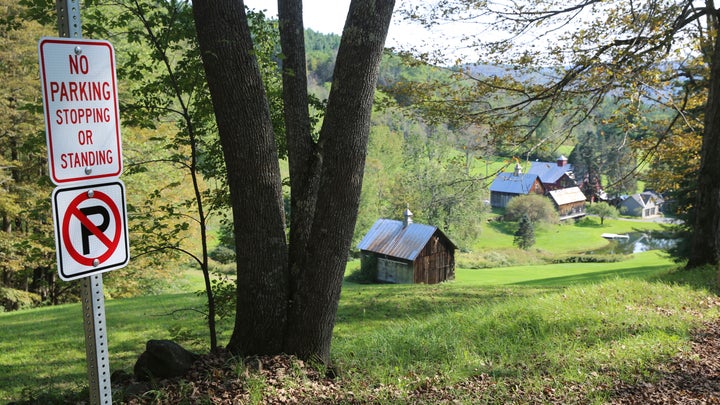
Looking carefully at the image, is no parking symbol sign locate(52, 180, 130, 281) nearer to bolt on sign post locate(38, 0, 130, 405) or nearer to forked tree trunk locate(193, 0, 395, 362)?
bolt on sign post locate(38, 0, 130, 405)

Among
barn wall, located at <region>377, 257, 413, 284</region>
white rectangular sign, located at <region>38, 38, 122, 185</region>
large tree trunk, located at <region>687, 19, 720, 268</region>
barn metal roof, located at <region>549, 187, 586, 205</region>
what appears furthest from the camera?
barn metal roof, located at <region>549, 187, 586, 205</region>

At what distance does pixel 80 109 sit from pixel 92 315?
0.99m

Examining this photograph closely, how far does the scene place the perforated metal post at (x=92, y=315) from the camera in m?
2.54

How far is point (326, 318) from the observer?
5.01m

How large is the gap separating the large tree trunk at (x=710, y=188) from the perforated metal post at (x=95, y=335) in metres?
11.7

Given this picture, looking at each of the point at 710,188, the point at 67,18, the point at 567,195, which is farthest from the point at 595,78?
the point at 567,195

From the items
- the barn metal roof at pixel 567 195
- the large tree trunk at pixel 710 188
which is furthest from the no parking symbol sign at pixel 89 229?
the barn metal roof at pixel 567 195

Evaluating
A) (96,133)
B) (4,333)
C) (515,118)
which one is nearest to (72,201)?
(96,133)

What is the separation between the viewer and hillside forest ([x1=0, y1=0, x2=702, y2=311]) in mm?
5816

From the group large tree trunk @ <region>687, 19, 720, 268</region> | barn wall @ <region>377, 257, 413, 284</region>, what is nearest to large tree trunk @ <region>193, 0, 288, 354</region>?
large tree trunk @ <region>687, 19, 720, 268</region>

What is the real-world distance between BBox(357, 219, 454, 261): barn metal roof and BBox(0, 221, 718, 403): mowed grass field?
2202cm

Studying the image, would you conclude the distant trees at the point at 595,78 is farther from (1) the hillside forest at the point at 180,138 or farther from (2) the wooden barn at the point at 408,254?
(2) the wooden barn at the point at 408,254

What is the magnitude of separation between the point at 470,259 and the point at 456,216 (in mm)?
5148

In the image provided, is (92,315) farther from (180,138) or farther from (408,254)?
(408,254)
